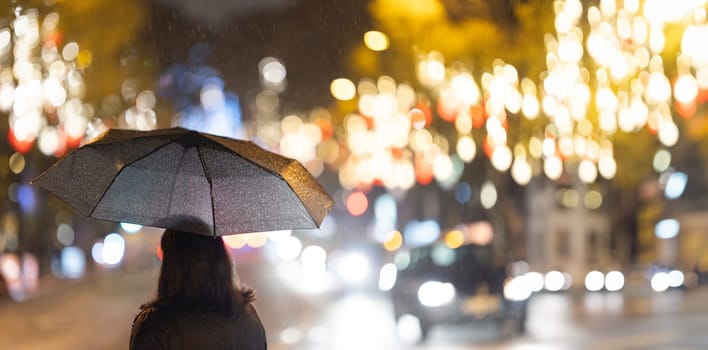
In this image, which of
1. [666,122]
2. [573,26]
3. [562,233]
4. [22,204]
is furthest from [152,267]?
[573,26]


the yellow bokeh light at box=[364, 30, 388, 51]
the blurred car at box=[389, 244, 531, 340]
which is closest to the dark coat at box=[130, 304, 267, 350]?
the blurred car at box=[389, 244, 531, 340]

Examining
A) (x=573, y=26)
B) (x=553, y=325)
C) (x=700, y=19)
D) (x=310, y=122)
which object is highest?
(x=310, y=122)

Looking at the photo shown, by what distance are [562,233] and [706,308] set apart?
23199 millimetres

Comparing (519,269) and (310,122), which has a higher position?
(310,122)

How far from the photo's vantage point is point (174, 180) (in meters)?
4.42

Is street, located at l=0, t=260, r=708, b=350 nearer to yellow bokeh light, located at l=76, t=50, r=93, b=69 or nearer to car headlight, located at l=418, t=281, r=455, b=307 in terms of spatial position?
car headlight, located at l=418, t=281, r=455, b=307

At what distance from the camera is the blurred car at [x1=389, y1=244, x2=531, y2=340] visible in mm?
17297

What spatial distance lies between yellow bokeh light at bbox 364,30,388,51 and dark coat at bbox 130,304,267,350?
2466cm

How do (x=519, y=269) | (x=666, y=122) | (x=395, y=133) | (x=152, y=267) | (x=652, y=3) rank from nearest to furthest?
(x=519, y=269) < (x=652, y=3) < (x=666, y=122) < (x=395, y=133) < (x=152, y=267)

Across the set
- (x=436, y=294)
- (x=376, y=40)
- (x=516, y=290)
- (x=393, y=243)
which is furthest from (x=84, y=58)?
(x=393, y=243)

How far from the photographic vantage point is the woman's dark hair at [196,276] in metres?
3.89

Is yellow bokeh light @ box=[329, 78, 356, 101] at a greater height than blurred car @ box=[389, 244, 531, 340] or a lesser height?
greater

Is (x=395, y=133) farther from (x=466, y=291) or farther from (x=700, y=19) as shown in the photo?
(x=466, y=291)

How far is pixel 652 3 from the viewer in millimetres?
22312
